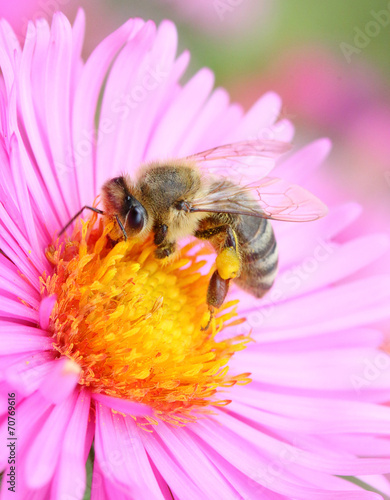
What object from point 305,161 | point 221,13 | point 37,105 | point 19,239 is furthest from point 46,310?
point 221,13

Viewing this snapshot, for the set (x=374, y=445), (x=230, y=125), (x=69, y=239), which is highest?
(x=230, y=125)

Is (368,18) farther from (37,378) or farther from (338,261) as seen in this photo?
(37,378)

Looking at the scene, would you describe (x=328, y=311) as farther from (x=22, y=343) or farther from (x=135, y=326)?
(x=22, y=343)

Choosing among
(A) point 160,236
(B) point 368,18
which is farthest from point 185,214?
(B) point 368,18

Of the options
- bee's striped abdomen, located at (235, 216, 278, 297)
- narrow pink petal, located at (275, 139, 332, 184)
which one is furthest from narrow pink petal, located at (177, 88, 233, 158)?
bee's striped abdomen, located at (235, 216, 278, 297)

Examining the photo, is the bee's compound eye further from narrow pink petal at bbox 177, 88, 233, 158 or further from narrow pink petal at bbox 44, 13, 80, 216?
narrow pink petal at bbox 177, 88, 233, 158
